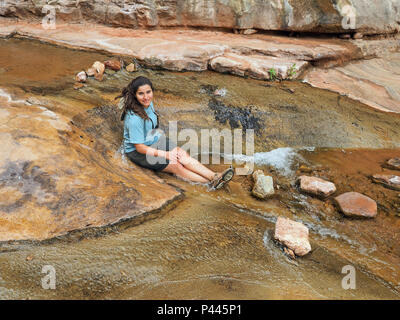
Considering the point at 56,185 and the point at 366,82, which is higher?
the point at 366,82

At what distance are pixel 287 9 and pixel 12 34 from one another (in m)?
6.09

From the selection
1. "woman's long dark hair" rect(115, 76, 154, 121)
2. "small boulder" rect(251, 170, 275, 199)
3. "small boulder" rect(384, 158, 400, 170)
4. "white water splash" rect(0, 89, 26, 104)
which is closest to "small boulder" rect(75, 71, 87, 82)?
"white water splash" rect(0, 89, 26, 104)

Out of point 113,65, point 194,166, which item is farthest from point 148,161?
point 113,65

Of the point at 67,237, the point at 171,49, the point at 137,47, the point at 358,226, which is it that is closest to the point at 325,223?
the point at 358,226

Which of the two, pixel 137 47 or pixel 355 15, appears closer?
pixel 137 47

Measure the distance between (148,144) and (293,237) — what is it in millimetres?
1974

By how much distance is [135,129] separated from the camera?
11.3ft

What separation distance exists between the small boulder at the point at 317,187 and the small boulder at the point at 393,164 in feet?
3.77

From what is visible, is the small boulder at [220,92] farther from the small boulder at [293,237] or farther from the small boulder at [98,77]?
the small boulder at [293,237]

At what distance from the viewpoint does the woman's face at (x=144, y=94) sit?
11.1 feet

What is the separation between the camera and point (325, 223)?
3289 mm

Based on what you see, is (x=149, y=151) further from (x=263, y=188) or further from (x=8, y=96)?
(x=8, y=96)

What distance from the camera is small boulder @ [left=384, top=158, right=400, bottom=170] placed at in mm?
4241
